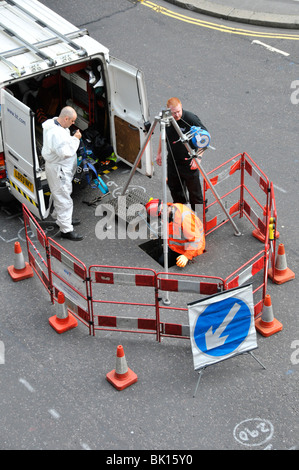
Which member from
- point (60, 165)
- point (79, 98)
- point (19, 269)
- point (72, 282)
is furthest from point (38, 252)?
point (79, 98)

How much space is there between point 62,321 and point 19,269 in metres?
1.27

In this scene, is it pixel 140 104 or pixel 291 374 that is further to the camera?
pixel 140 104

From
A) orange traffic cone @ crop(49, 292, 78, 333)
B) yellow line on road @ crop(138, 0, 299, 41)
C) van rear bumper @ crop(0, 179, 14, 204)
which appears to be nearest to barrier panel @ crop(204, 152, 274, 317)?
orange traffic cone @ crop(49, 292, 78, 333)

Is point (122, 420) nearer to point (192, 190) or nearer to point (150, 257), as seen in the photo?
point (150, 257)

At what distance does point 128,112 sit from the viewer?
11914 mm

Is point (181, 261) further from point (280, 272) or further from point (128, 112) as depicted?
point (128, 112)

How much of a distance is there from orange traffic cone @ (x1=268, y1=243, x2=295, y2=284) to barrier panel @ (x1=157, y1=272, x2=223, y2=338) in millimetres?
1060

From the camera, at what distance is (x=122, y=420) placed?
8.60 m

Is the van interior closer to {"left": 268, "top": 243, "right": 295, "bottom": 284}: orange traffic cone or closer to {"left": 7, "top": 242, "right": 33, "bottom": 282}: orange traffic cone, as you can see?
{"left": 7, "top": 242, "right": 33, "bottom": 282}: orange traffic cone

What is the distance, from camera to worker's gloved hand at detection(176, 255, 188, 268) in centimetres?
1070

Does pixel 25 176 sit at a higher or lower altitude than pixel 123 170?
higher

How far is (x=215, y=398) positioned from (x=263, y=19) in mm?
10451

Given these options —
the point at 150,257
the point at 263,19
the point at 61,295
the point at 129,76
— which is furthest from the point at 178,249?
the point at 263,19

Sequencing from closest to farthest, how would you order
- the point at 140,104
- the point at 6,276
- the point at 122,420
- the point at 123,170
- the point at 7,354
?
1. the point at 122,420
2. the point at 7,354
3. the point at 6,276
4. the point at 140,104
5. the point at 123,170
